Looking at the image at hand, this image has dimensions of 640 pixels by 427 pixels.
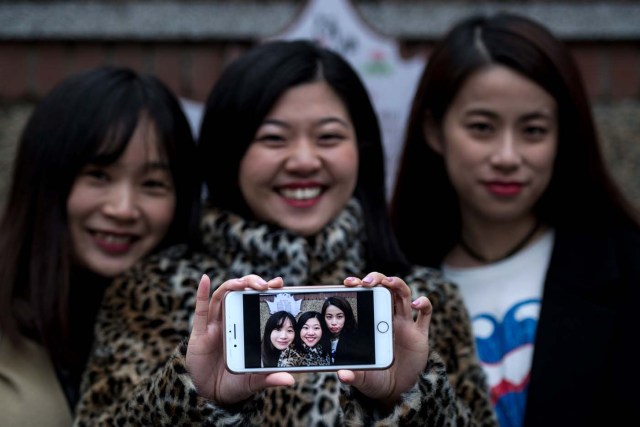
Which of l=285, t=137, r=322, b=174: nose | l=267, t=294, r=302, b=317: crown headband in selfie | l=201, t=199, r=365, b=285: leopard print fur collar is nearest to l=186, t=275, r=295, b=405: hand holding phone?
l=267, t=294, r=302, b=317: crown headband in selfie

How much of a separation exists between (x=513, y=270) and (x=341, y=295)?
3.55ft

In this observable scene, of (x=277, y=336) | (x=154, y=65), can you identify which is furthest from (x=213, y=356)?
(x=154, y=65)

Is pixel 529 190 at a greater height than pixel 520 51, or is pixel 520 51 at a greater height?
pixel 520 51

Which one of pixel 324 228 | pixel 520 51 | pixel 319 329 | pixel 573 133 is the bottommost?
pixel 319 329

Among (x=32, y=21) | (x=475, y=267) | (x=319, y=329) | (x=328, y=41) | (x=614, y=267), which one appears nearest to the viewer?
(x=319, y=329)

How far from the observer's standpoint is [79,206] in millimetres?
2703

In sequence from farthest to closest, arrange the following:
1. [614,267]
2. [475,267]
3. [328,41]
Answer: [328,41], [475,267], [614,267]

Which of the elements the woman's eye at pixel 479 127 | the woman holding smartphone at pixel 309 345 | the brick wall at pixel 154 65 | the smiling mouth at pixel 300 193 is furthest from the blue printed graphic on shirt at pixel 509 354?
the brick wall at pixel 154 65

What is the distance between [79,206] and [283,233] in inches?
25.4

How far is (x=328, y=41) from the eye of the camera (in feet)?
11.9

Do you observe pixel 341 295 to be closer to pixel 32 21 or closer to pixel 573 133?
pixel 573 133

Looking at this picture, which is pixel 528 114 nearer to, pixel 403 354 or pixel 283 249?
pixel 283 249

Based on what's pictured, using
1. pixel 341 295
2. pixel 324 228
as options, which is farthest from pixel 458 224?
pixel 341 295

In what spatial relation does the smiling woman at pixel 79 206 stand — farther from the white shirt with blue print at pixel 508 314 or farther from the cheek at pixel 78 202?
the white shirt with blue print at pixel 508 314
